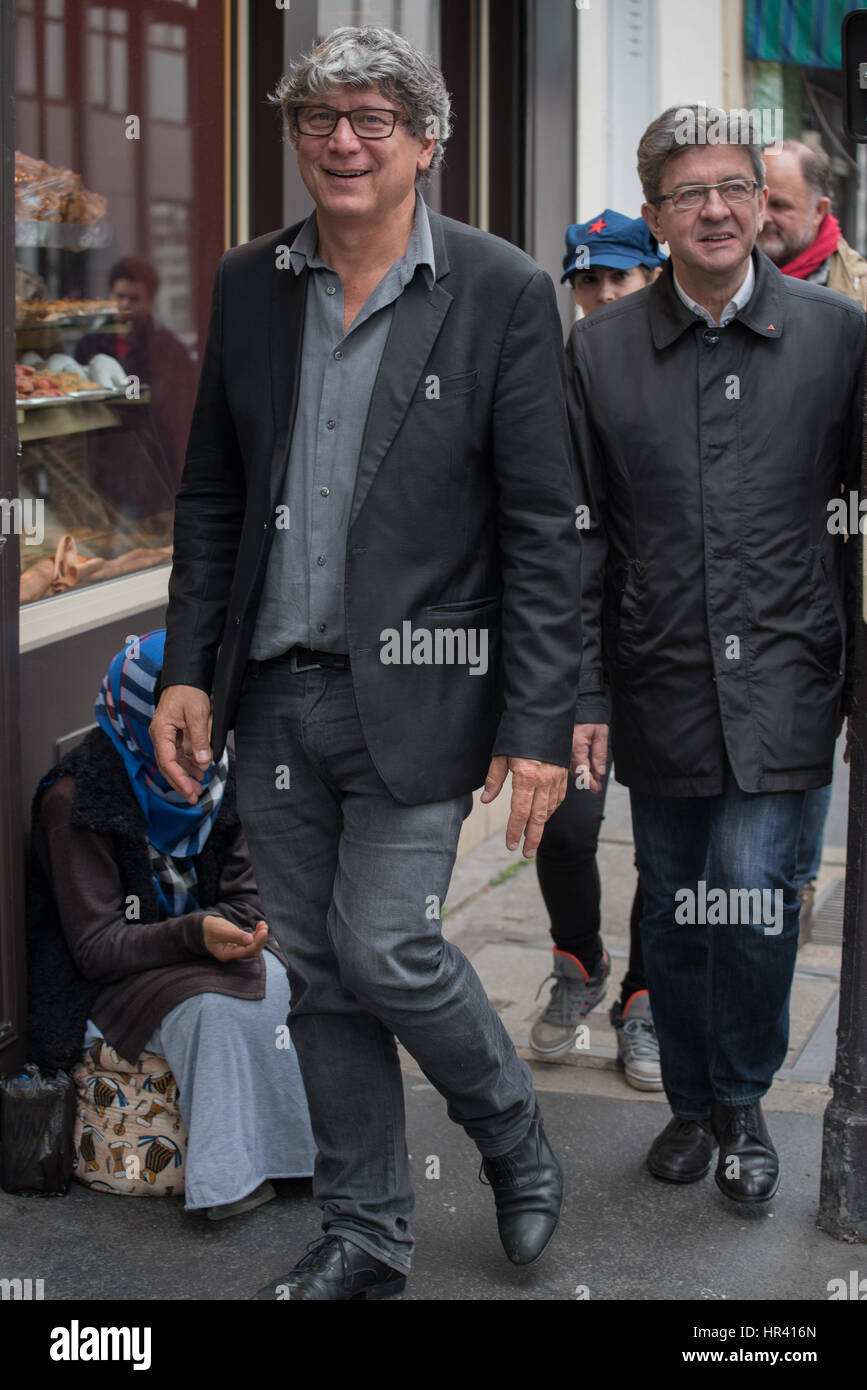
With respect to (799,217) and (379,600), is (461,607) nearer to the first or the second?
(379,600)

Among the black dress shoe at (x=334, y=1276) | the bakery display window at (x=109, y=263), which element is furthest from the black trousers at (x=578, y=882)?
the bakery display window at (x=109, y=263)

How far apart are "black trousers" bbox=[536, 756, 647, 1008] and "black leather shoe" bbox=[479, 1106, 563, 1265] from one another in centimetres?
95

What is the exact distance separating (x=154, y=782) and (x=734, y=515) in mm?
1274

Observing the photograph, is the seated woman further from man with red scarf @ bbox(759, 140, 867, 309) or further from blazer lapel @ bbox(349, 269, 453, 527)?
man with red scarf @ bbox(759, 140, 867, 309)

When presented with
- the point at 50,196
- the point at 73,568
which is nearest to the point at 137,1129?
the point at 73,568

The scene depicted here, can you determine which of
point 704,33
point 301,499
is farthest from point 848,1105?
point 704,33

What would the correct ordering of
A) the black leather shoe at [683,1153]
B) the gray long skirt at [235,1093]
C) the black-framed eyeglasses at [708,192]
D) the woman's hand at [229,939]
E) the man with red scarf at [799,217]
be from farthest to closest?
the man with red scarf at [799,217] → the black leather shoe at [683,1153] → the woman's hand at [229,939] → the gray long skirt at [235,1093] → the black-framed eyeglasses at [708,192]

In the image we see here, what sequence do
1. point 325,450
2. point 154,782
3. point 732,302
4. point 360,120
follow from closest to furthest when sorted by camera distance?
point 360,120
point 325,450
point 732,302
point 154,782

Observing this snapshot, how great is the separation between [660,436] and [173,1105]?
1627 mm

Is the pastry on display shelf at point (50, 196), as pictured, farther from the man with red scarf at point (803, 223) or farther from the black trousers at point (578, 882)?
the black trousers at point (578, 882)

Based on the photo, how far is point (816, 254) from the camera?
448 cm

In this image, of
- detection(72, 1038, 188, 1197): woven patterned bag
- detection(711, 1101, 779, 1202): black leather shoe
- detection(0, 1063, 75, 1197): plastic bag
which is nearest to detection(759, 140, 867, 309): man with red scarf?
detection(711, 1101, 779, 1202): black leather shoe

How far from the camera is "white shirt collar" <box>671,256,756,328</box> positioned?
3.23m

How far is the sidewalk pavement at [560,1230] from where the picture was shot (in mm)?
3029
